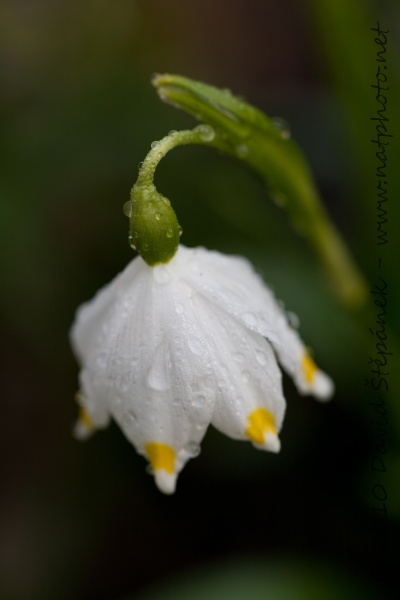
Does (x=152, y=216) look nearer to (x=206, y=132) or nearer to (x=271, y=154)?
(x=206, y=132)

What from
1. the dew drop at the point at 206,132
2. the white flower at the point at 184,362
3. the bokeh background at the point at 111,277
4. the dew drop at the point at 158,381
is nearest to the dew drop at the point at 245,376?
the white flower at the point at 184,362

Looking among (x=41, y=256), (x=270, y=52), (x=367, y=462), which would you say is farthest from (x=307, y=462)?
(x=270, y=52)

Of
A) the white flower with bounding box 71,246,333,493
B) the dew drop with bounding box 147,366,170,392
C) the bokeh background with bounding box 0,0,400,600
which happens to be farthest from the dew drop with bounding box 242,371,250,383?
the bokeh background with bounding box 0,0,400,600

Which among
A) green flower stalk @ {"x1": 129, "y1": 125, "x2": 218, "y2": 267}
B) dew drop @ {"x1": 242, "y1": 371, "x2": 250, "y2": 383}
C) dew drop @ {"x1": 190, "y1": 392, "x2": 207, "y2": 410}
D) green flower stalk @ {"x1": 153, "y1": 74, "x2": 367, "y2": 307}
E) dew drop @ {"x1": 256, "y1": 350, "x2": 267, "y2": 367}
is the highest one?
green flower stalk @ {"x1": 153, "y1": 74, "x2": 367, "y2": 307}

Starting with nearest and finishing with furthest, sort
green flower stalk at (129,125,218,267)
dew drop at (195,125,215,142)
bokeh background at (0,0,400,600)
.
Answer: green flower stalk at (129,125,218,267)
dew drop at (195,125,215,142)
bokeh background at (0,0,400,600)

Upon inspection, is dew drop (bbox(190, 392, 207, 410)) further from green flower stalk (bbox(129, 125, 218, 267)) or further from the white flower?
green flower stalk (bbox(129, 125, 218, 267))

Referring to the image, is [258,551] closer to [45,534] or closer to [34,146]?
[45,534]
